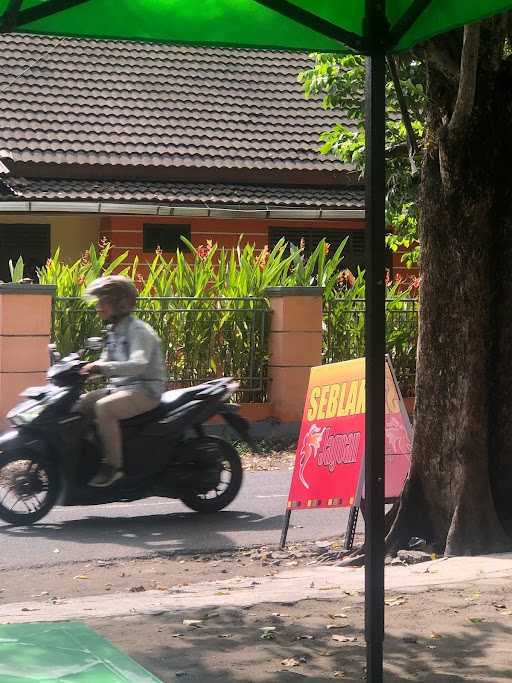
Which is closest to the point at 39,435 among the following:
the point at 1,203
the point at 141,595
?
the point at 141,595

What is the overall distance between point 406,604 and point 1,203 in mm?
14315

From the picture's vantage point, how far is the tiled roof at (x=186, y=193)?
65.3ft

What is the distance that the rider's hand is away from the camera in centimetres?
902

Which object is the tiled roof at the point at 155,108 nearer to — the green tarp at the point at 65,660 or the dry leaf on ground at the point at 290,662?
the dry leaf on ground at the point at 290,662

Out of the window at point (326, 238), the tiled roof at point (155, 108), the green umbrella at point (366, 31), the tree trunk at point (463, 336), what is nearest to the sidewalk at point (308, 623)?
the tree trunk at point (463, 336)

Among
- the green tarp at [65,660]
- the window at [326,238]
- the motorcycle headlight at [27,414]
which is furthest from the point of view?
the window at [326,238]

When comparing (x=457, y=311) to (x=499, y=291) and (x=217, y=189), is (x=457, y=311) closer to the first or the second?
(x=499, y=291)

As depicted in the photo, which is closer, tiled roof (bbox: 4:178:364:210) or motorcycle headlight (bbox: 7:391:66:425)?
motorcycle headlight (bbox: 7:391:66:425)

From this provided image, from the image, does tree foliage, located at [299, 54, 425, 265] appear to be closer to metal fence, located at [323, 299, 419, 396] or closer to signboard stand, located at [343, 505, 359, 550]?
metal fence, located at [323, 299, 419, 396]

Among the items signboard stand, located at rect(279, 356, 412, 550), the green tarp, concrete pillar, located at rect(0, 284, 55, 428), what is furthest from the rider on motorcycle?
the green tarp

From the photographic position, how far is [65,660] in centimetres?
366

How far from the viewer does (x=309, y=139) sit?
22.8 metres

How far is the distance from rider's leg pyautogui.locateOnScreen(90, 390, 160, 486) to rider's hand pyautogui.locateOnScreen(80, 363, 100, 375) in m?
0.22

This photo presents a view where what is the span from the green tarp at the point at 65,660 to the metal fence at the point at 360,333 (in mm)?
11305
